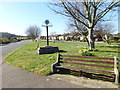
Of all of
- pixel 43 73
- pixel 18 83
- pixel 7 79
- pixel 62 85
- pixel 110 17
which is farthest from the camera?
pixel 110 17

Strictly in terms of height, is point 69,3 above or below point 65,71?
above

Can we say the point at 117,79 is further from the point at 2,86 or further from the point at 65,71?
the point at 2,86

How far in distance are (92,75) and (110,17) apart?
9.55m

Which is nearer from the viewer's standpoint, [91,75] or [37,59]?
[91,75]

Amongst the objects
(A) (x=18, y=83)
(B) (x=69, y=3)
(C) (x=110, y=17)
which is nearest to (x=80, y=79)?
(A) (x=18, y=83)

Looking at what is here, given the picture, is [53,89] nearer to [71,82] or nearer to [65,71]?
[71,82]

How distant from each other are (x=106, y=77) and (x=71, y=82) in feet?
4.63

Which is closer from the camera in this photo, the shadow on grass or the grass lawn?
the shadow on grass

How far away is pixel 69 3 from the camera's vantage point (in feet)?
32.7

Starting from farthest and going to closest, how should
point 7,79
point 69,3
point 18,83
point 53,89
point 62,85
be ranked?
point 69,3
point 7,79
point 18,83
point 62,85
point 53,89

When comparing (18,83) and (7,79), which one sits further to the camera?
(7,79)

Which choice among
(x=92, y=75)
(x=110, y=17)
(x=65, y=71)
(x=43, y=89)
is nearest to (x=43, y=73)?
(x=65, y=71)

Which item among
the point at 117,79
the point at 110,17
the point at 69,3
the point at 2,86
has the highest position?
the point at 69,3

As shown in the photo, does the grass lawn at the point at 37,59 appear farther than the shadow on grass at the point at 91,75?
Yes
